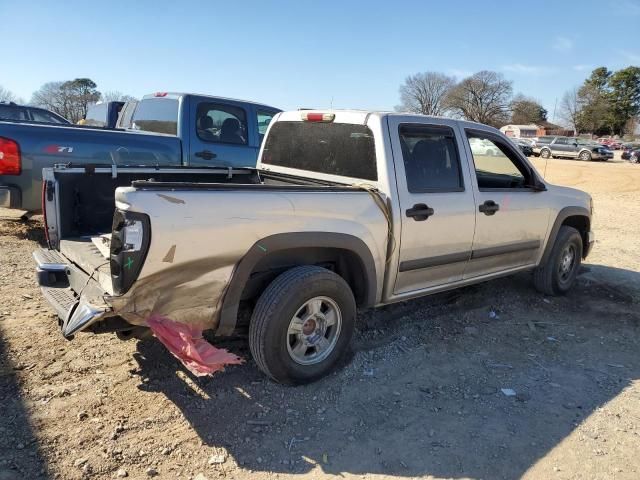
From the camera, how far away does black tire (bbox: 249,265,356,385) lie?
128 inches

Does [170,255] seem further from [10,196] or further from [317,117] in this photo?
[10,196]

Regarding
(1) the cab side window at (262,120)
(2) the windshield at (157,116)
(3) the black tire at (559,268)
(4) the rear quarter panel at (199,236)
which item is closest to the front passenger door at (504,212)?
(3) the black tire at (559,268)

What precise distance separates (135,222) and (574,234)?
15.8ft

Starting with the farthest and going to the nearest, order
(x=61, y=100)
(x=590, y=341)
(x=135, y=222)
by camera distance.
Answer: (x=61, y=100)
(x=590, y=341)
(x=135, y=222)

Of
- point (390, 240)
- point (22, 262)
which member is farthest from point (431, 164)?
point (22, 262)

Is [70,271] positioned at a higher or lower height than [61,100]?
lower

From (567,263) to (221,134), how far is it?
15.8 feet

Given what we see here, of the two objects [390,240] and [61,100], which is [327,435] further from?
[61,100]

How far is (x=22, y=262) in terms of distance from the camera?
5.87 m

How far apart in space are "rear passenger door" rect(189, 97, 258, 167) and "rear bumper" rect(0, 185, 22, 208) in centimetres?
213

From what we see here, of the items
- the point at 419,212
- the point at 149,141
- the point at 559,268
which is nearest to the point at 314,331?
the point at 419,212

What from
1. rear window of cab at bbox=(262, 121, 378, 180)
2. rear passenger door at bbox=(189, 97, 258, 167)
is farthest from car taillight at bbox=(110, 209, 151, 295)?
rear passenger door at bbox=(189, 97, 258, 167)

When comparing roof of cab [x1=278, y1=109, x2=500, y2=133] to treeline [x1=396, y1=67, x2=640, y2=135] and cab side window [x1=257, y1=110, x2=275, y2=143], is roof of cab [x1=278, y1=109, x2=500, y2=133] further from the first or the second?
treeline [x1=396, y1=67, x2=640, y2=135]

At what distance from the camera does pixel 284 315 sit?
3.28 meters
